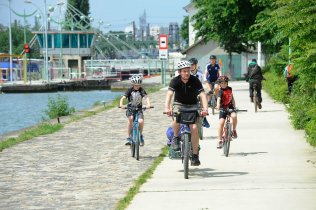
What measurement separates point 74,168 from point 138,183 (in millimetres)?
2767

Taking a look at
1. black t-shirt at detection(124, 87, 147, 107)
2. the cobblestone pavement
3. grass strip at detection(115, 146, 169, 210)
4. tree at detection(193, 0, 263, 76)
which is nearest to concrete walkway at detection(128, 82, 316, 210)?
grass strip at detection(115, 146, 169, 210)

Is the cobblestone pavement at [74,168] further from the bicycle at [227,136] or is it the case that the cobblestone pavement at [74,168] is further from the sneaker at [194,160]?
the bicycle at [227,136]

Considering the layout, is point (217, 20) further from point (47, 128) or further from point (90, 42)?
point (90, 42)

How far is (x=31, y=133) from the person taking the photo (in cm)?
2323

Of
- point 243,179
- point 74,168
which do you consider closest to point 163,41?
point 74,168

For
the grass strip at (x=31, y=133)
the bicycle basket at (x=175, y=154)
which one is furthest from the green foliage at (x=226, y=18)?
the bicycle basket at (x=175, y=154)

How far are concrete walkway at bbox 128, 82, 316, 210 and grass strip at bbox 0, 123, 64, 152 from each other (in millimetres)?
4745

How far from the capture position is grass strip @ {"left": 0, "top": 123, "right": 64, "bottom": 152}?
67.5 feet

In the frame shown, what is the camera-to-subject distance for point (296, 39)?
12.4m

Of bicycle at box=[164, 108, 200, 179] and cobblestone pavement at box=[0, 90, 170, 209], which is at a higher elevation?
bicycle at box=[164, 108, 200, 179]

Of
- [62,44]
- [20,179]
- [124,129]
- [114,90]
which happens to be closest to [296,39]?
[20,179]

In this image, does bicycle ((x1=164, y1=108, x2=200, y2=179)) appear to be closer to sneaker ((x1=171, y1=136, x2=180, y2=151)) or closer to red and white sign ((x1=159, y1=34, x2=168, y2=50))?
sneaker ((x1=171, y1=136, x2=180, y2=151))

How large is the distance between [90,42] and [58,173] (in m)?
132

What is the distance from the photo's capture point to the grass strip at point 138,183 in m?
11.3
